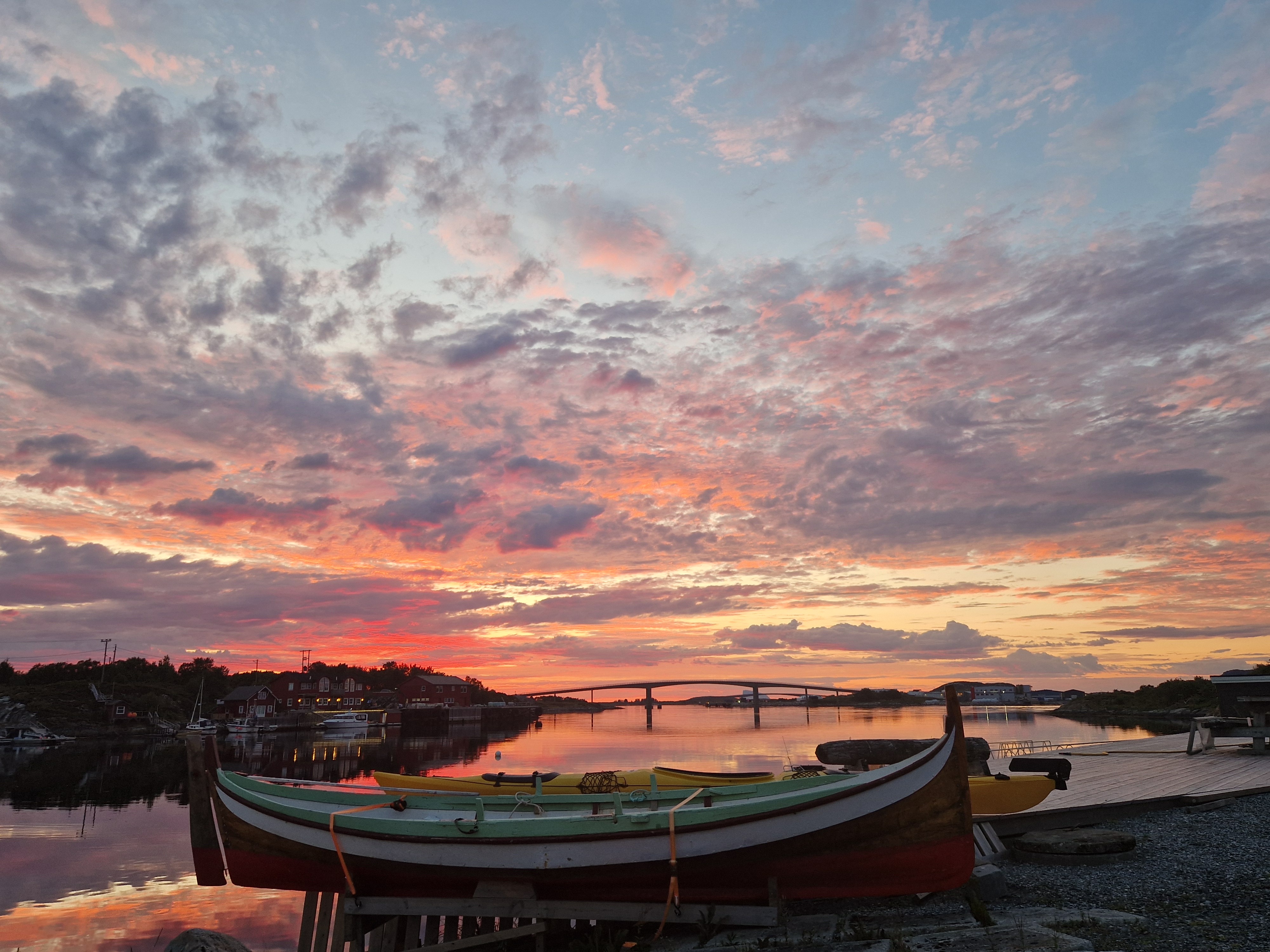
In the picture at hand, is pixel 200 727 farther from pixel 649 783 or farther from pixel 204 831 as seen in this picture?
pixel 649 783

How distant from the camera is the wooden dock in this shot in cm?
1407

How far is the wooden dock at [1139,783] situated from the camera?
1407 cm

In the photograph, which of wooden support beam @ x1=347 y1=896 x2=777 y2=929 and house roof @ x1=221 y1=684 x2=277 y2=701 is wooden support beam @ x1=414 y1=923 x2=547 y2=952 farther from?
house roof @ x1=221 y1=684 x2=277 y2=701

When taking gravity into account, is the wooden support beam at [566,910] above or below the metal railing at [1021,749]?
above

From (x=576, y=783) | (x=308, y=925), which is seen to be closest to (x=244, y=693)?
(x=576, y=783)

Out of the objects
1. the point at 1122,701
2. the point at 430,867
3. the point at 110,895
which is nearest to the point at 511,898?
the point at 430,867

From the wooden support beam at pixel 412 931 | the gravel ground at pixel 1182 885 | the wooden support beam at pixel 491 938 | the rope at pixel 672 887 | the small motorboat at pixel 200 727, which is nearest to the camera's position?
the gravel ground at pixel 1182 885

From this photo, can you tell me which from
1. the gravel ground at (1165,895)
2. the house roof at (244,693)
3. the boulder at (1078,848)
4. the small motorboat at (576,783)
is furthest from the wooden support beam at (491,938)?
the house roof at (244,693)

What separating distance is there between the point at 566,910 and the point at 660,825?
1837 millimetres

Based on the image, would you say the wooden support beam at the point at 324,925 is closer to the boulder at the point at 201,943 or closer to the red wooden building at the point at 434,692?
the boulder at the point at 201,943

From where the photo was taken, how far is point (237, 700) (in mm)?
106938

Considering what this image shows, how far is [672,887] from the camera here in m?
9.68

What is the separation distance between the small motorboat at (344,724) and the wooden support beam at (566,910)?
103 m

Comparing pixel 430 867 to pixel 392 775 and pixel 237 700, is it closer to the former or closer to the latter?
pixel 392 775
